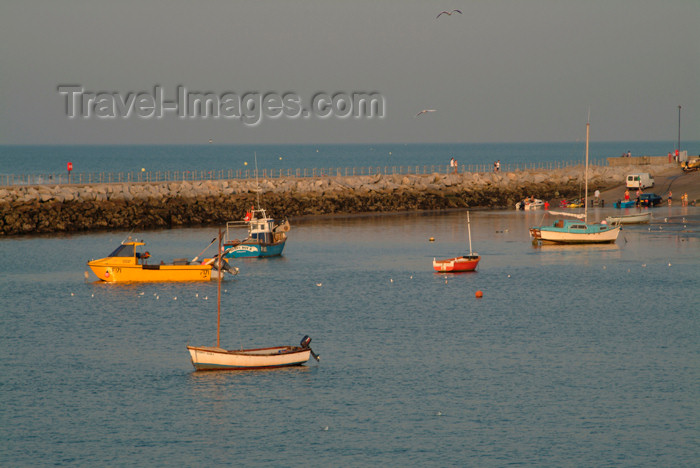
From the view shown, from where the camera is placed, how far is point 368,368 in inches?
1366

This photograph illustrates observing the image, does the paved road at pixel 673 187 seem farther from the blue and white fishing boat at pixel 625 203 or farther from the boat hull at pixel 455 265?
the boat hull at pixel 455 265

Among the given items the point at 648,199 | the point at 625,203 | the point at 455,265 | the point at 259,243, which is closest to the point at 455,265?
the point at 455,265

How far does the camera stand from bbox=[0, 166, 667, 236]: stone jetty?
84.2m

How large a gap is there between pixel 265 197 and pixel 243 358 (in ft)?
218

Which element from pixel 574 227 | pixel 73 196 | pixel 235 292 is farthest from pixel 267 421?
pixel 73 196

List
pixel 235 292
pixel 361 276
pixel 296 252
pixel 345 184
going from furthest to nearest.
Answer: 1. pixel 345 184
2. pixel 296 252
3. pixel 361 276
4. pixel 235 292

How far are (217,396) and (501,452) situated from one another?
10.4 m

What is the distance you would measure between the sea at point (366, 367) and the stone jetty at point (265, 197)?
20803mm

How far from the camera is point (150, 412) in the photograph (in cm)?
2983

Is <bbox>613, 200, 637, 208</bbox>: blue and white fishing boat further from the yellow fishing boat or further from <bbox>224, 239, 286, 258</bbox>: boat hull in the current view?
the yellow fishing boat

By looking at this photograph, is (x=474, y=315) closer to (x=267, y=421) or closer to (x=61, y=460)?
(x=267, y=421)

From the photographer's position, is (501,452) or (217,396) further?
(217,396)

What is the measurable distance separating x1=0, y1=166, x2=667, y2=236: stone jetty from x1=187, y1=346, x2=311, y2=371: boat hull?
5221 centimetres

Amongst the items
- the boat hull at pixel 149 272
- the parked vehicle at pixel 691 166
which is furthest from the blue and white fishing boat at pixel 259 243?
the parked vehicle at pixel 691 166
